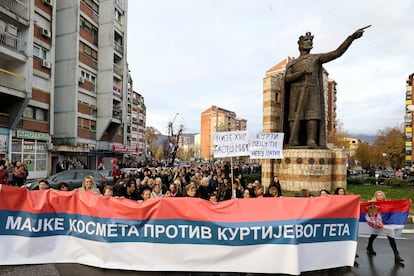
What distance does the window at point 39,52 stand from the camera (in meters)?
26.5

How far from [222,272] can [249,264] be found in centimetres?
48

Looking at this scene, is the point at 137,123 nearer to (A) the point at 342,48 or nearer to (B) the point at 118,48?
(B) the point at 118,48

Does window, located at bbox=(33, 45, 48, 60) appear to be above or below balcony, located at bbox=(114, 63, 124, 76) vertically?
below

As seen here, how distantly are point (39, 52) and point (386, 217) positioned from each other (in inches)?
1130

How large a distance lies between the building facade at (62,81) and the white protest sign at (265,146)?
20.0 m

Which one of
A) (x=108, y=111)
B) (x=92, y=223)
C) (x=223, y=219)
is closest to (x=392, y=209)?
(x=223, y=219)

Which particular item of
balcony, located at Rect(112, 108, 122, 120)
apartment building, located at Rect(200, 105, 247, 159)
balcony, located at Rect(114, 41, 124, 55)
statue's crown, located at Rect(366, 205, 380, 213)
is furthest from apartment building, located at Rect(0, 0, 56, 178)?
apartment building, located at Rect(200, 105, 247, 159)

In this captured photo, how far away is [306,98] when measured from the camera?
15.4m

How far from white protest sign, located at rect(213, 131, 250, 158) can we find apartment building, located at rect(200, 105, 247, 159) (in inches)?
5629

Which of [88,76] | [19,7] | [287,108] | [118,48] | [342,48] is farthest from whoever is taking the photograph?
[118,48]

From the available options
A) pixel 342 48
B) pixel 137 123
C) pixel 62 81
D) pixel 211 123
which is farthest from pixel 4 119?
pixel 211 123

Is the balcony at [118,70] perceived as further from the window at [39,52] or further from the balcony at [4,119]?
the balcony at [4,119]

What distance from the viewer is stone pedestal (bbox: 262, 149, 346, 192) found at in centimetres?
1466

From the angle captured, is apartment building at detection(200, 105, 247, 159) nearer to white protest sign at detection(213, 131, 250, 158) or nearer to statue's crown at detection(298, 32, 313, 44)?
statue's crown at detection(298, 32, 313, 44)
